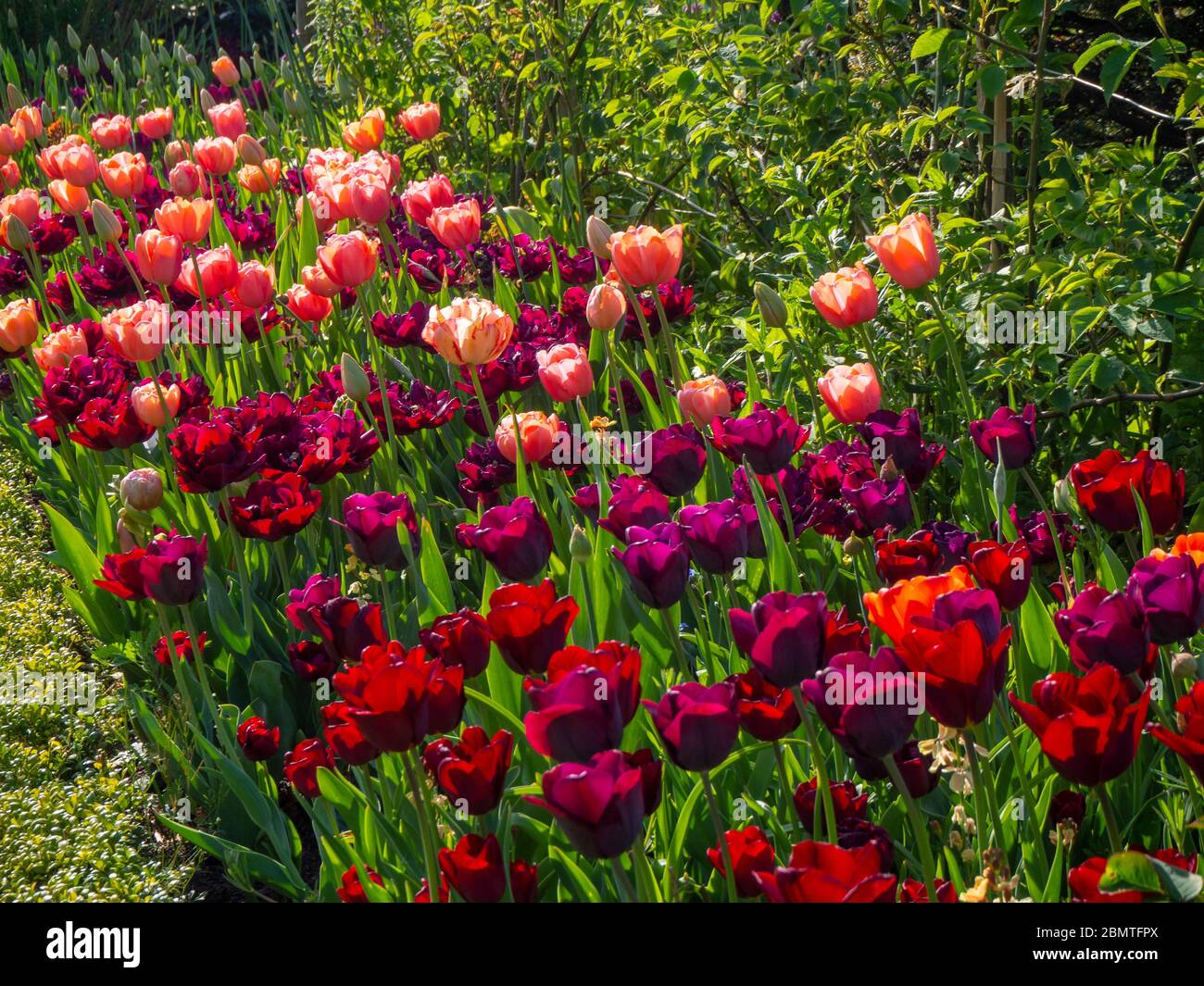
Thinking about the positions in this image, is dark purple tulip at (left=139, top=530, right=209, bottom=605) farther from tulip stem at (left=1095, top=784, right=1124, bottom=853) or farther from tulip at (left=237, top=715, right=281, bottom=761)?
tulip stem at (left=1095, top=784, right=1124, bottom=853)

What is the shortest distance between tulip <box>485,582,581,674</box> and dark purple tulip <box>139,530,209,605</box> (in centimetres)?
59

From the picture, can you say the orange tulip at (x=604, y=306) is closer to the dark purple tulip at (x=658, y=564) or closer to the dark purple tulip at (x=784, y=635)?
the dark purple tulip at (x=658, y=564)

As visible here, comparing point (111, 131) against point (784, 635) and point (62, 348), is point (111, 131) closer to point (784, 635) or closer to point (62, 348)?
point (62, 348)

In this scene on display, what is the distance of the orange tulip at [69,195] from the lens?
3350 millimetres

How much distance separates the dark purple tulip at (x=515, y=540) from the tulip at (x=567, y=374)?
1.67ft

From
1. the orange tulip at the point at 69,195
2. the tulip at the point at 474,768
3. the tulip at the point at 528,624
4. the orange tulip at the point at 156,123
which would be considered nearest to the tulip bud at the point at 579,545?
the tulip at the point at 528,624

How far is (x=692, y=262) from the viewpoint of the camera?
164 inches

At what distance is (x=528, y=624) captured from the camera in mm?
1365

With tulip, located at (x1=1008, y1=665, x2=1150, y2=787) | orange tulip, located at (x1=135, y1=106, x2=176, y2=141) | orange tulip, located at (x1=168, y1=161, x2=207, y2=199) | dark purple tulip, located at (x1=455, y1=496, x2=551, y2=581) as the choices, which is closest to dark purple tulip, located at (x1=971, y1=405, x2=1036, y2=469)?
dark purple tulip, located at (x1=455, y1=496, x2=551, y2=581)

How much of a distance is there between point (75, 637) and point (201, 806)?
0.60m
